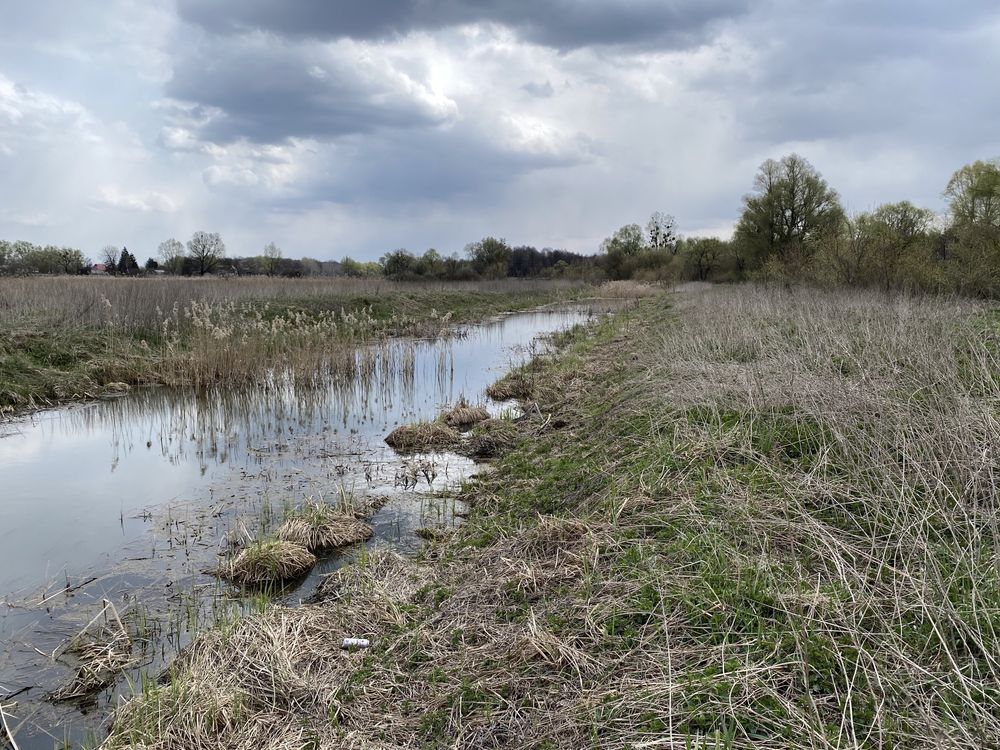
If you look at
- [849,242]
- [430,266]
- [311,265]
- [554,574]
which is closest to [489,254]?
[430,266]

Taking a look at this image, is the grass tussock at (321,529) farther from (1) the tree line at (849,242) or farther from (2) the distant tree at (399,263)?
(2) the distant tree at (399,263)

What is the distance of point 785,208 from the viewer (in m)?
37.5

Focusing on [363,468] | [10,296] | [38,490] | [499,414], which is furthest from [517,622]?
[10,296]

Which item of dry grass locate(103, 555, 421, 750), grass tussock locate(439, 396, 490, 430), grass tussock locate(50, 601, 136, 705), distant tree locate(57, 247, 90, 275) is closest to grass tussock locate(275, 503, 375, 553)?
dry grass locate(103, 555, 421, 750)

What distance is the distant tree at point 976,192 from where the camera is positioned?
91.2 ft

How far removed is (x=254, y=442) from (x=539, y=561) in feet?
20.4

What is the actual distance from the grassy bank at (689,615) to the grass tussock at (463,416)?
4.52 metres

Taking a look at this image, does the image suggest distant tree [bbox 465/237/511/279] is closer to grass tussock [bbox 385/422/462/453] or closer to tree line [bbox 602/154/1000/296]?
tree line [bbox 602/154/1000/296]

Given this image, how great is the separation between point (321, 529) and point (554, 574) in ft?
9.15

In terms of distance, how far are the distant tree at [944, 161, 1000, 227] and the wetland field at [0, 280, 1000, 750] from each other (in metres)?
25.2

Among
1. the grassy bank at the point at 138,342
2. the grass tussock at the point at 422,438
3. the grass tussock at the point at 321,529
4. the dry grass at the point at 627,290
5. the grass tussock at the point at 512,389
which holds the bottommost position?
the grass tussock at the point at 321,529

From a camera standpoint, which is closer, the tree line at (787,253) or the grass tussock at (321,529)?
the grass tussock at (321,529)

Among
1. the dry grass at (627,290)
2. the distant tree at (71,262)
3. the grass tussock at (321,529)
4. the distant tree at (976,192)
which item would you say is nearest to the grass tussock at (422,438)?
the grass tussock at (321,529)

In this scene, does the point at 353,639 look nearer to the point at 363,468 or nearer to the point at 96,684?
the point at 96,684
